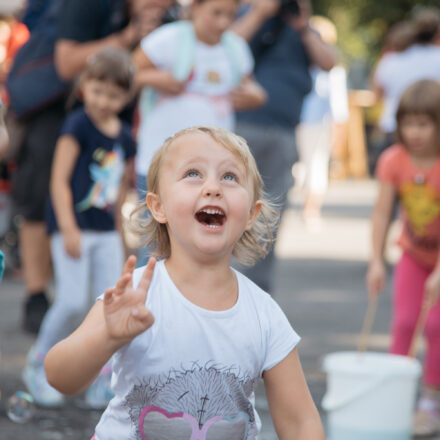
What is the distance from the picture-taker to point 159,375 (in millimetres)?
2422

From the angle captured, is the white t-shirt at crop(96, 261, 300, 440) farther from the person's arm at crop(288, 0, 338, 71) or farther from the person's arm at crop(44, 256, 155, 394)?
the person's arm at crop(288, 0, 338, 71)

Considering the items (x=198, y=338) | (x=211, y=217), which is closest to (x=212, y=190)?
(x=211, y=217)

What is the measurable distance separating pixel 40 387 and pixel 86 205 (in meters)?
0.81

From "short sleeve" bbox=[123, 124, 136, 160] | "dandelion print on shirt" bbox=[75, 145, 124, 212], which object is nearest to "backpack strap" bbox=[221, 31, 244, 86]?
"short sleeve" bbox=[123, 124, 136, 160]

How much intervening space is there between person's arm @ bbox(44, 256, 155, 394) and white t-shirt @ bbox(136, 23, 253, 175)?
251 cm

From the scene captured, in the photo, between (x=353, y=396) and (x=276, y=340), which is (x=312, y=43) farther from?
(x=276, y=340)

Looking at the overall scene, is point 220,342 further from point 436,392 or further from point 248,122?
point 248,122

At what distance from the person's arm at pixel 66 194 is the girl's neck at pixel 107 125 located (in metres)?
0.15

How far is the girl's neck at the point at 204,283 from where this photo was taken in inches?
98.8

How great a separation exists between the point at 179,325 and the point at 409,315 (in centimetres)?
242

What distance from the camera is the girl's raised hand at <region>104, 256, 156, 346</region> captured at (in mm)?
2258

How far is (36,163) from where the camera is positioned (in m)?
5.66

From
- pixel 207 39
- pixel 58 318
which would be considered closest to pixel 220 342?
pixel 58 318

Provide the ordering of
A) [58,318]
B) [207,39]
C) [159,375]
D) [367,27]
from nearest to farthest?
[159,375], [58,318], [207,39], [367,27]
